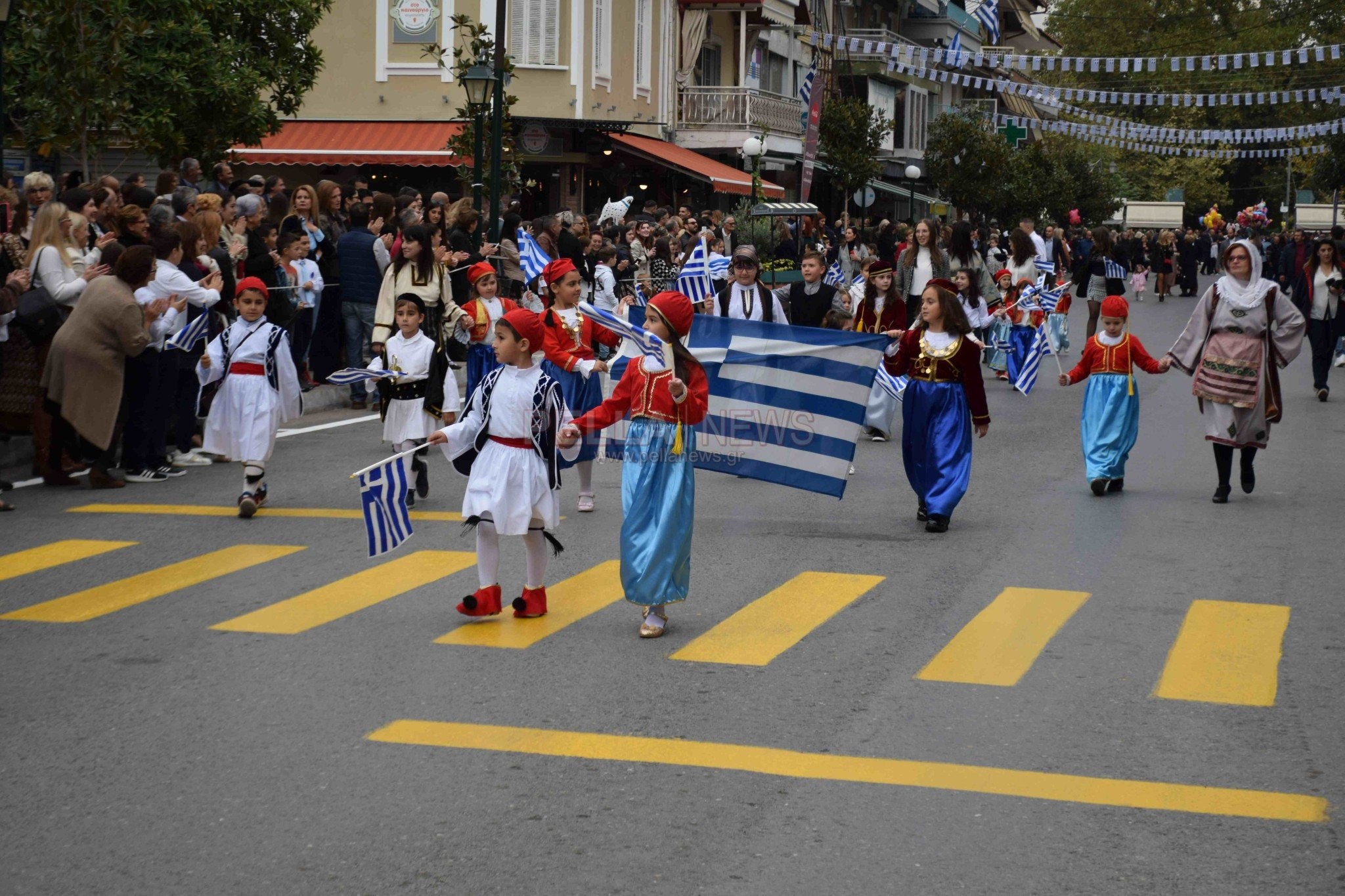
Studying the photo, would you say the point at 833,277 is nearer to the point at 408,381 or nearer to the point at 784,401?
the point at 784,401

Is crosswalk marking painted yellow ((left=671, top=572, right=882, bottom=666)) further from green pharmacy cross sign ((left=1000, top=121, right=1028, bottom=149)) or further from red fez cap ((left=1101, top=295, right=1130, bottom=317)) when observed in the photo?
green pharmacy cross sign ((left=1000, top=121, right=1028, bottom=149))

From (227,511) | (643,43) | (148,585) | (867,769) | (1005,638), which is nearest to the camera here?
(867,769)

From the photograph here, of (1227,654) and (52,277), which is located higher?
(52,277)

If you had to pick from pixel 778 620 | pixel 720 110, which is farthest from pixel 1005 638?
pixel 720 110

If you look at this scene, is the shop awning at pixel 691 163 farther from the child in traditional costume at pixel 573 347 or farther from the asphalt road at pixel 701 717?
the asphalt road at pixel 701 717

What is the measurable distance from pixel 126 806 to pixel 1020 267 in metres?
17.7

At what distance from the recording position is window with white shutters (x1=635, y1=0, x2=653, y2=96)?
126 ft

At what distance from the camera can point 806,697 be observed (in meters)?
6.90

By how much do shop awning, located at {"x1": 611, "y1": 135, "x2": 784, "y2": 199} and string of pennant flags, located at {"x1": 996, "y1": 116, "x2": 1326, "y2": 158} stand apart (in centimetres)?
835

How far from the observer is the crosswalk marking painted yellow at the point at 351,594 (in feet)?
26.9

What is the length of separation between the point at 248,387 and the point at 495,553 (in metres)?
3.61

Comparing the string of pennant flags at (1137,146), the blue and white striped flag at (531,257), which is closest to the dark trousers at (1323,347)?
the blue and white striped flag at (531,257)

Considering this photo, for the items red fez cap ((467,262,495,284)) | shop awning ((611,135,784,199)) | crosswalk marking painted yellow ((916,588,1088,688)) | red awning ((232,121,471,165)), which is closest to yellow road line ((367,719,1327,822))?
crosswalk marking painted yellow ((916,588,1088,688))

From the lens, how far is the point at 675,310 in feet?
26.8
